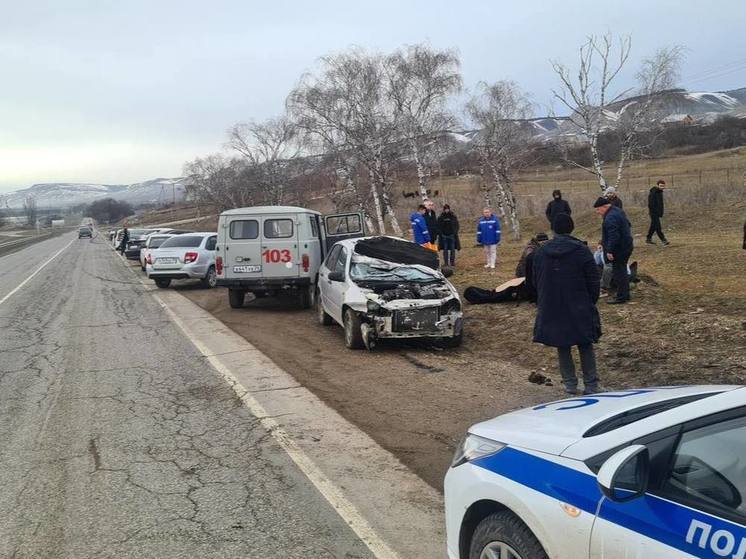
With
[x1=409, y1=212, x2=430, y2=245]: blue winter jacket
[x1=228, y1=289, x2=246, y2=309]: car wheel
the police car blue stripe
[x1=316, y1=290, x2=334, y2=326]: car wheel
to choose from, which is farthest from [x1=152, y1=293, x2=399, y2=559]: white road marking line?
[x1=409, y1=212, x2=430, y2=245]: blue winter jacket

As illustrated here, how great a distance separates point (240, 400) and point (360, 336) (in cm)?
289

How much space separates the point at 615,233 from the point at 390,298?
350 centimetres

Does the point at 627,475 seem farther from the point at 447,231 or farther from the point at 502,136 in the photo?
→ the point at 502,136

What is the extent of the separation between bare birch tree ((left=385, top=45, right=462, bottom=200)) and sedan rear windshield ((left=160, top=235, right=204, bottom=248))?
14.6 m

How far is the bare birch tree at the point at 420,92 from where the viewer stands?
32.1 meters

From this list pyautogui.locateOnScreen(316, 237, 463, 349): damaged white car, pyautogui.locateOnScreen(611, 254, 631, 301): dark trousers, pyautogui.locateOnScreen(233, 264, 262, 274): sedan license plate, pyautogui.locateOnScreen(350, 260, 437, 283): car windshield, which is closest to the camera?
pyautogui.locateOnScreen(316, 237, 463, 349): damaged white car

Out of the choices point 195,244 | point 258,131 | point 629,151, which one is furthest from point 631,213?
point 258,131

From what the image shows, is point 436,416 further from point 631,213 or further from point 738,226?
point 631,213

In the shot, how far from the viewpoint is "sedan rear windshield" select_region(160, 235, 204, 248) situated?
19.8 meters

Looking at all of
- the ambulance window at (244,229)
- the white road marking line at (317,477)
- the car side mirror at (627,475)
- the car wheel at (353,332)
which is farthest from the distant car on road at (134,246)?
the car side mirror at (627,475)

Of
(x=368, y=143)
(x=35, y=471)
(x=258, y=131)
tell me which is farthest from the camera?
(x=258, y=131)

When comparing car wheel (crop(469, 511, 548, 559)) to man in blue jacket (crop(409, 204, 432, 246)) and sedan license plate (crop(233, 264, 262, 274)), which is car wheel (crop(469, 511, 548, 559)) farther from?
man in blue jacket (crop(409, 204, 432, 246))

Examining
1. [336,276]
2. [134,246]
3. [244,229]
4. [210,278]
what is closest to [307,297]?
[244,229]

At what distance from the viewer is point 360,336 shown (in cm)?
962
